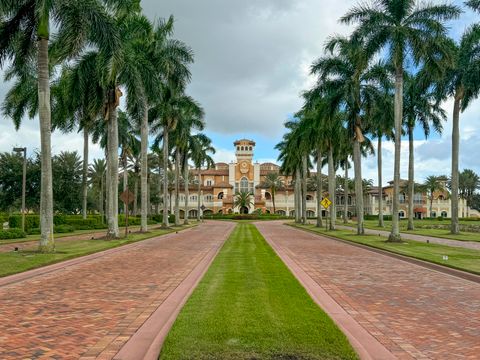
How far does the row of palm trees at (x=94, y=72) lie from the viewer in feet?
60.6

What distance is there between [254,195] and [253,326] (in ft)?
335

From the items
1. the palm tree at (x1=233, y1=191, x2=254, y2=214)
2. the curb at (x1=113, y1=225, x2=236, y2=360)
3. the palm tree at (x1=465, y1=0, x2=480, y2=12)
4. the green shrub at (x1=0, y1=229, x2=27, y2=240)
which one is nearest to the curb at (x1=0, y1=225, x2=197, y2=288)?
the curb at (x1=113, y1=225, x2=236, y2=360)

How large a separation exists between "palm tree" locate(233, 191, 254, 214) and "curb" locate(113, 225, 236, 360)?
91.8 m

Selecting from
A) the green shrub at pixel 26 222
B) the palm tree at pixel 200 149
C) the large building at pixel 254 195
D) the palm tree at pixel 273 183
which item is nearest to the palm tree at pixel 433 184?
the large building at pixel 254 195

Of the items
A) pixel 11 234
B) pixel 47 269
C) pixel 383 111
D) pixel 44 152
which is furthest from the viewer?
pixel 383 111

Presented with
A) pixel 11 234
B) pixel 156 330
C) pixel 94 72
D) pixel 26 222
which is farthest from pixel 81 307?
pixel 26 222

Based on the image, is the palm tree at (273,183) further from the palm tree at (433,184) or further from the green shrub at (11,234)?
the green shrub at (11,234)

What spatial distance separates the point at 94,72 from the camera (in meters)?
26.1

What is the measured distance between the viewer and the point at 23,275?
496 inches

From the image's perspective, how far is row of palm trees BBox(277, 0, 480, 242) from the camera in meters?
27.8

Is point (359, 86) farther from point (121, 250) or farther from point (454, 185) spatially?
point (121, 250)

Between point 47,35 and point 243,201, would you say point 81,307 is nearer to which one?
point 47,35

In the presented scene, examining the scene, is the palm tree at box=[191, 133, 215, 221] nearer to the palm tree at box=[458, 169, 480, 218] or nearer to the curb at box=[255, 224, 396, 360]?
the curb at box=[255, 224, 396, 360]

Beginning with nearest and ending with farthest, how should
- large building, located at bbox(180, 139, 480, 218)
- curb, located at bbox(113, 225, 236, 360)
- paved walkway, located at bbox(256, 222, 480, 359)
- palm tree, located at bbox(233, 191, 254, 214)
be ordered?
curb, located at bbox(113, 225, 236, 360) → paved walkway, located at bbox(256, 222, 480, 359) → palm tree, located at bbox(233, 191, 254, 214) → large building, located at bbox(180, 139, 480, 218)
